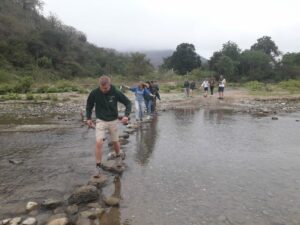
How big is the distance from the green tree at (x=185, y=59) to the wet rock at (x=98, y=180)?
73.3 metres

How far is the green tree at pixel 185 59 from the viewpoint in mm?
80125

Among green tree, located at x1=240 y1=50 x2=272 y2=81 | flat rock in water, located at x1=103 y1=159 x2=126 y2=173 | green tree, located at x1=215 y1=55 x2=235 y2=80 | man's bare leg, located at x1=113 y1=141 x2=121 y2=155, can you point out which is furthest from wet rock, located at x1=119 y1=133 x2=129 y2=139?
green tree, located at x1=240 y1=50 x2=272 y2=81

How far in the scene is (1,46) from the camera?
61.8m

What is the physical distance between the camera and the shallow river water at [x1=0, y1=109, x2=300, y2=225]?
6086mm

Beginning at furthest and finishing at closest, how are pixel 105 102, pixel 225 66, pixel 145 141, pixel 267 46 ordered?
pixel 267 46 < pixel 225 66 < pixel 145 141 < pixel 105 102

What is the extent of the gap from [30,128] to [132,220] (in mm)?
10522

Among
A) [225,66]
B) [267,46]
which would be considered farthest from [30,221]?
[267,46]

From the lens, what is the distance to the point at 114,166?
8.35 meters

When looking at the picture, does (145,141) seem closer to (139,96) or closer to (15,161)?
(139,96)

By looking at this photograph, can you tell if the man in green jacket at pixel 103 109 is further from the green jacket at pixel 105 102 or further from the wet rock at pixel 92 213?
the wet rock at pixel 92 213

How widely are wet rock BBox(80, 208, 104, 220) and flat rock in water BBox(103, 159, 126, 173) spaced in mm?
2087

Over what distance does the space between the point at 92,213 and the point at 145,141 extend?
20.2 feet

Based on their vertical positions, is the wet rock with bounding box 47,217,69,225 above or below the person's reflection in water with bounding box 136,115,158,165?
below

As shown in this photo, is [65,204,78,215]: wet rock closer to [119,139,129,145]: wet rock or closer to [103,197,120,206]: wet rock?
[103,197,120,206]: wet rock
